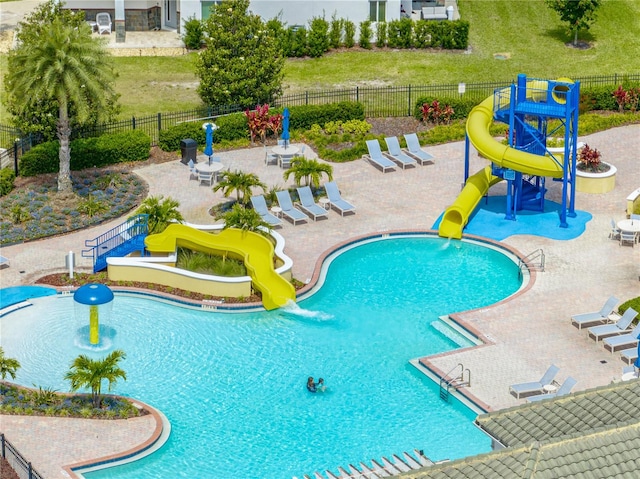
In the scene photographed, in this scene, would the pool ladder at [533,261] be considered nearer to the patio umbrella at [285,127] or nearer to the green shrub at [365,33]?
the patio umbrella at [285,127]

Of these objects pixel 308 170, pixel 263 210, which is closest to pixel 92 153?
pixel 263 210

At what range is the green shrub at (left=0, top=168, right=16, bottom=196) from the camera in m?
53.7

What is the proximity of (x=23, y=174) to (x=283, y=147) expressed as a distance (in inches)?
431

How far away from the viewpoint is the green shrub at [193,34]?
71250 mm

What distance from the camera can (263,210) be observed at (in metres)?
51.8

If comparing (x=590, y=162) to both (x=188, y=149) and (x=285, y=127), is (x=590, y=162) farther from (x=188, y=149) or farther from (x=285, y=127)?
(x=188, y=149)

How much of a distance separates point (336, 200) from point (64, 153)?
1089cm

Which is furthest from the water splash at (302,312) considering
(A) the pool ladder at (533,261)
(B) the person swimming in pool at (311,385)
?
(A) the pool ladder at (533,261)

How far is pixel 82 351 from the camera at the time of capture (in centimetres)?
4244

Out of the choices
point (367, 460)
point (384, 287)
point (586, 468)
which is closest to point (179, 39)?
point (384, 287)

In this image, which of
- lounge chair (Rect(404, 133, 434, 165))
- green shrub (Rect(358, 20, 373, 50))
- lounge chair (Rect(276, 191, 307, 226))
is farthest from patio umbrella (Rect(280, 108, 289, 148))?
green shrub (Rect(358, 20, 373, 50))

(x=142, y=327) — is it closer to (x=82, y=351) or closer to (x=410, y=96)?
(x=82, y=351)

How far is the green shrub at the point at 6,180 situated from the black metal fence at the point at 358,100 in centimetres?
273

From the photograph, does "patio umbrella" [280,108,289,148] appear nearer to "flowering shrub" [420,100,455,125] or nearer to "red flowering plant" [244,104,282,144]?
"red flowering plant" [244,104,282,144]
